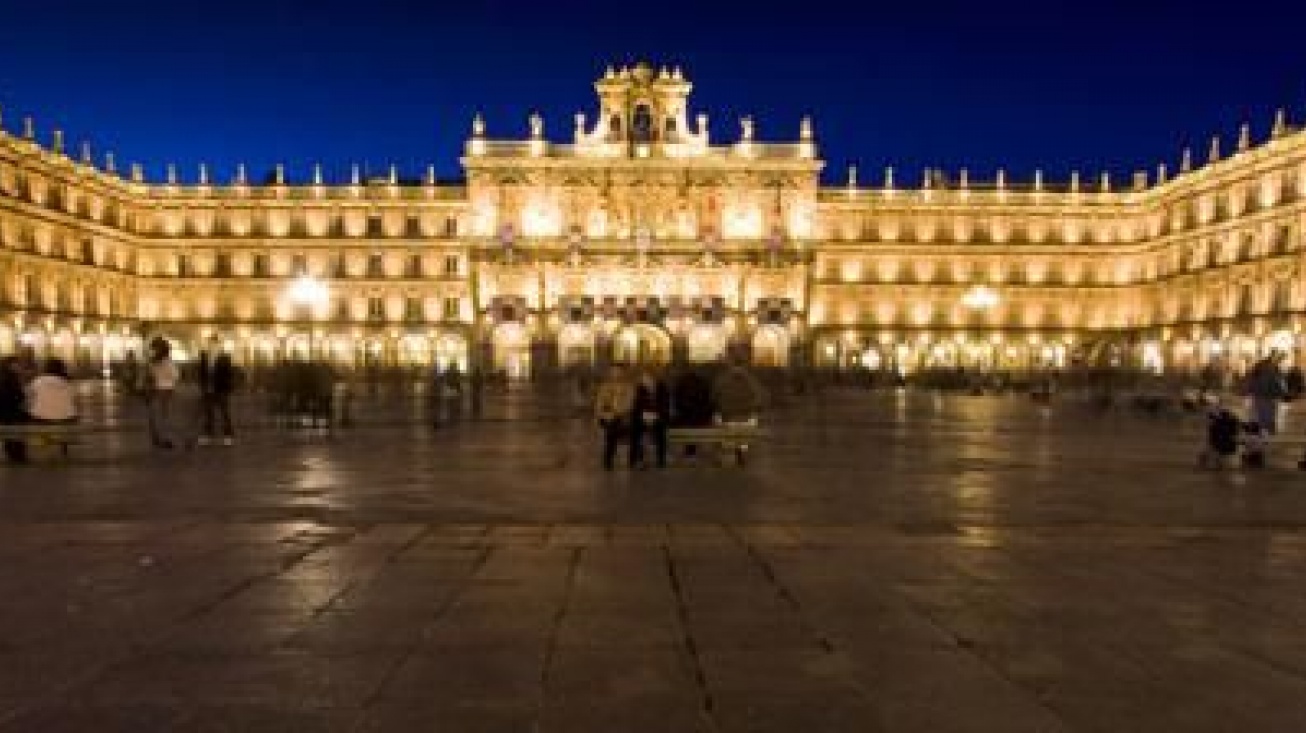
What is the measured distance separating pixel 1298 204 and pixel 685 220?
39402 millimetres

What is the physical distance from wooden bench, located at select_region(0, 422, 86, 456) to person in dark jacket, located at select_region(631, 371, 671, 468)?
8.06m

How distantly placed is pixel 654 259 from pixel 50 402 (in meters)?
65.5

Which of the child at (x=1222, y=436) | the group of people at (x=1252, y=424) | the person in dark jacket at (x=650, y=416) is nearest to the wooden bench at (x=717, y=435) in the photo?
the person in dark jacket at (x=650, y=416)

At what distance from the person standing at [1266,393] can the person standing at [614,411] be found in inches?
389

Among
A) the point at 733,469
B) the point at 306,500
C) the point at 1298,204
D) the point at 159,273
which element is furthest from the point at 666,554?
the point at 159,273

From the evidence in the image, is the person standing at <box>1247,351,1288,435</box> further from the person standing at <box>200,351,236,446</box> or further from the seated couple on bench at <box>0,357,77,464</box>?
the seated couple on bench at <box>0,357,77,464</box>

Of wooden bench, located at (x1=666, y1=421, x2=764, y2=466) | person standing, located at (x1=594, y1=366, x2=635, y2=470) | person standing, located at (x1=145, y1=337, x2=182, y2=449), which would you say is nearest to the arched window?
person standing, located at (x1=145, y1=337, x2=182, y2=449)

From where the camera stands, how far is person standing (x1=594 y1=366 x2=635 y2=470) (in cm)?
1499

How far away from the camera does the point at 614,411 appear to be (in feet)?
49.9

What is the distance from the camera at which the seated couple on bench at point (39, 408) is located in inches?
613

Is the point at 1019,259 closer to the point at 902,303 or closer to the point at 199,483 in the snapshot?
the point at 902,303

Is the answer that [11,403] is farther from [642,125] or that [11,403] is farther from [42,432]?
[642,125]

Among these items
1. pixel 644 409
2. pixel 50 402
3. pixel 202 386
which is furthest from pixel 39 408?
pixel 644 409

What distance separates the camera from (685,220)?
80.8 meters
